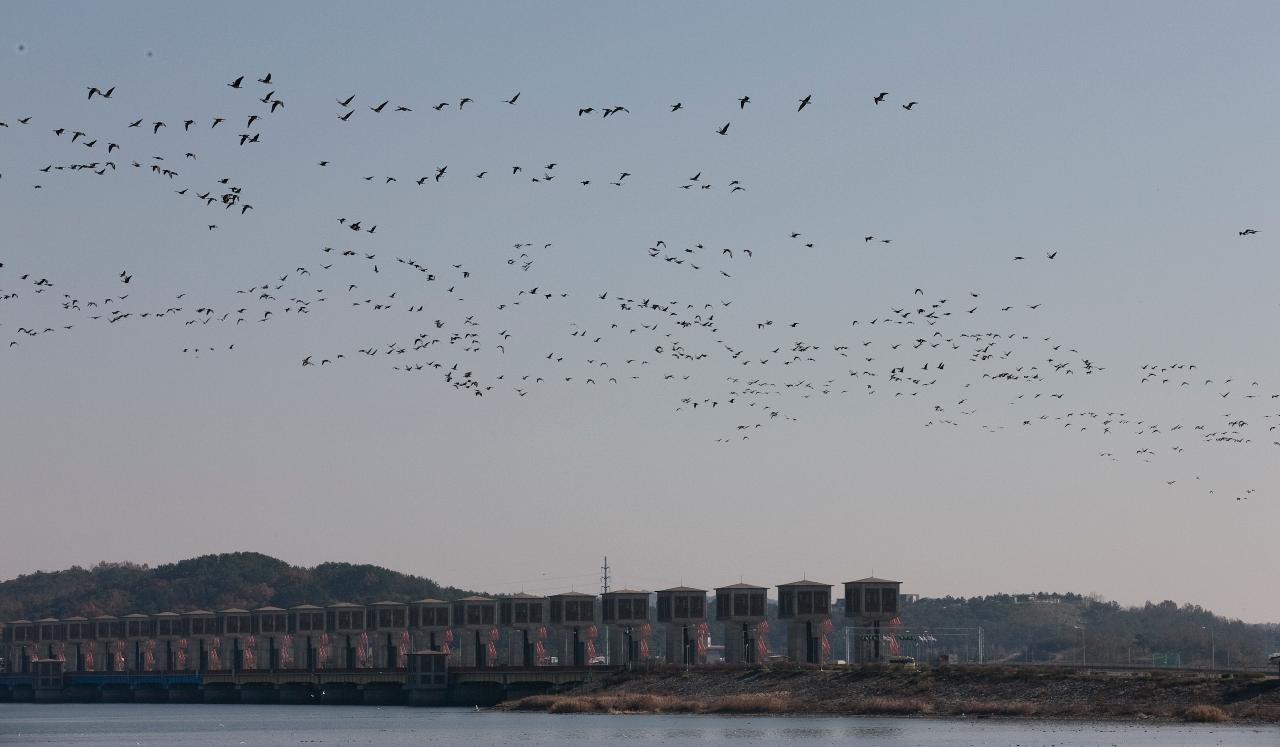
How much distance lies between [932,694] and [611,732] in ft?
106

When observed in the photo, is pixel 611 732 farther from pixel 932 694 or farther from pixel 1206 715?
pixel 1206 715

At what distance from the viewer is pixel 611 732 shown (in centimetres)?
12669

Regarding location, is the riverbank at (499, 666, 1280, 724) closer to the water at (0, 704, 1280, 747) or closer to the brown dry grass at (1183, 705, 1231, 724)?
the brown dry grass at (1183, 705, 1231, 724)

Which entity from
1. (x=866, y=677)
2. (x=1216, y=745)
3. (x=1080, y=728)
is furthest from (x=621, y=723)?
(x=1216, y=745)

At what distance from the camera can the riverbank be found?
12550cm

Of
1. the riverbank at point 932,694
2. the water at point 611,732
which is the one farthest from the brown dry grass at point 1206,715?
the water at point 611,732

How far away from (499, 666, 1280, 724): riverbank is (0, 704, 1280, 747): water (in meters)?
5.08

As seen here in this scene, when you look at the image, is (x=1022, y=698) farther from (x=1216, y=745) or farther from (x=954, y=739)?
(x=1216, y=745)

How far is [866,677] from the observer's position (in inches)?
6250

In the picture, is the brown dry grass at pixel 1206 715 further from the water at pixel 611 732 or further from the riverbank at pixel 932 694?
the water at pixel 611 732

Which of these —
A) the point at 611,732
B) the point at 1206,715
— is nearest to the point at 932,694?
the point at 1206,715

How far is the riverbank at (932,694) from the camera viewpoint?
412 ft

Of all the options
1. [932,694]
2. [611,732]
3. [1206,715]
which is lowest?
[932,694]

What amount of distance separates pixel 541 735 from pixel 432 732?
11933 millimetres
